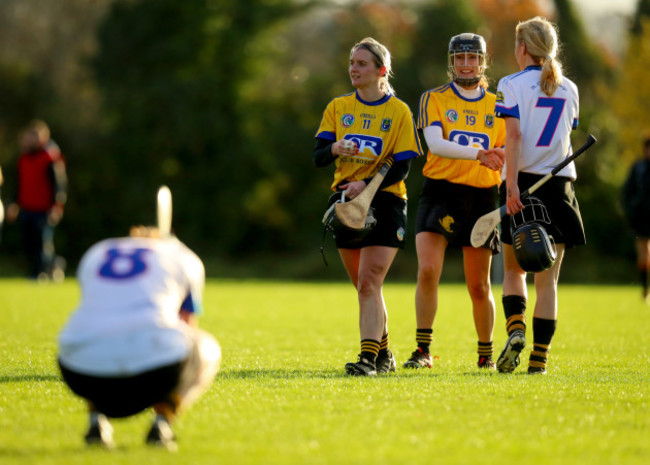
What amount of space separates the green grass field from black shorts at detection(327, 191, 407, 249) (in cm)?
88

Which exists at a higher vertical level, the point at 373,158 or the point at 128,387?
the point at 373,158

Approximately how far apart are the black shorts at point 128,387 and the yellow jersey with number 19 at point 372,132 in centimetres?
309

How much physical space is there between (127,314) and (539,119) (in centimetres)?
358

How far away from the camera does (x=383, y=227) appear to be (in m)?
6.54

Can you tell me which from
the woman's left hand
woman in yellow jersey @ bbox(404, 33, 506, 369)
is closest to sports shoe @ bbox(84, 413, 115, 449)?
the woman's left hand

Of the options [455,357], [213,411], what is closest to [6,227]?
[455,357]

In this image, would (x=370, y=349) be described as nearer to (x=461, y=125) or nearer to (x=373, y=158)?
(x=373, y=158)

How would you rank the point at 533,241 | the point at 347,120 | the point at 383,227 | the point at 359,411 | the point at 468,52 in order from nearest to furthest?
the point at 359,411, the point at 533,241, the point at 383,227, the point at 347,120, the point at 468,52

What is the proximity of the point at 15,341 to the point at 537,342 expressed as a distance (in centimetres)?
472

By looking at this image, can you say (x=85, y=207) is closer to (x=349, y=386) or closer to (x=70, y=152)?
(x=70, y=152)

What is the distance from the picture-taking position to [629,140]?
107ft

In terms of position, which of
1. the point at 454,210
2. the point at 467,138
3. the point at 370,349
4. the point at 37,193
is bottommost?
the point at 37,193

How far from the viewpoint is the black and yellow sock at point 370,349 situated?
20.9 ft

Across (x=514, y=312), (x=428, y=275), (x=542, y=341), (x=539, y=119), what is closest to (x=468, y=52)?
(x=539, y=119)
